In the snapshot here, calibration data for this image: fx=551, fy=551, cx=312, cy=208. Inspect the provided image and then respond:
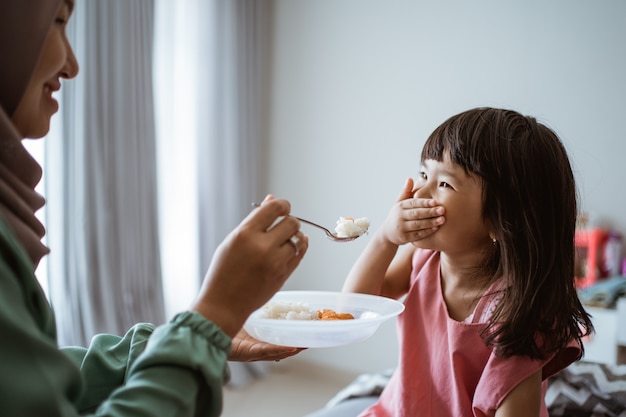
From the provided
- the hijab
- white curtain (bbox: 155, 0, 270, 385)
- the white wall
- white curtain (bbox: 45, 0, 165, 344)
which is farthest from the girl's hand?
the white wall

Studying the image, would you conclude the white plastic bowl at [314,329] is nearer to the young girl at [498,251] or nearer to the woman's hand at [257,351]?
the woman's hand at [257,351]

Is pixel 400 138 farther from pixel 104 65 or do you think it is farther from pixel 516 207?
pixel 516 207

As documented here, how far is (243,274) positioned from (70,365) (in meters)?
0.25

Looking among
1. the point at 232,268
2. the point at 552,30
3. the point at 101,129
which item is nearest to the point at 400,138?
the point at 552,30

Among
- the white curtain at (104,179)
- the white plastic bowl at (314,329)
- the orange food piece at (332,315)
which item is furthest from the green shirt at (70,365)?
the white curtain at (104,179)

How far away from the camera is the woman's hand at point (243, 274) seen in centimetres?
78

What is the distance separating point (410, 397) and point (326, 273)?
245 centimetres

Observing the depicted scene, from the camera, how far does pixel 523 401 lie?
3.90ft

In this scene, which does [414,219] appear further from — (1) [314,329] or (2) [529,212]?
(1) [314,329]

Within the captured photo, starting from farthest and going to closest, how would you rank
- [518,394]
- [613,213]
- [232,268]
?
1. [613,213]
2. [518,394]
3. [232,268]

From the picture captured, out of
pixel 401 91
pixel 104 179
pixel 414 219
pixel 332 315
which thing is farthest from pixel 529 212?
pixel 401 91

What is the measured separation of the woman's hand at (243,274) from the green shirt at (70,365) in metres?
0.03

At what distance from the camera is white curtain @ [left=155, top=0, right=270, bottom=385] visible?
3152mm

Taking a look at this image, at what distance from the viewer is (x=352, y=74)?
3.69 meters
